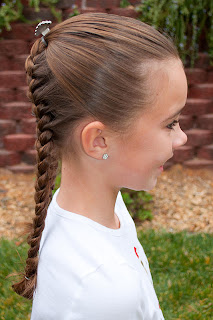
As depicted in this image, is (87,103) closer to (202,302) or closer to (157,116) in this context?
(157,116)

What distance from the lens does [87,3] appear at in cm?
356

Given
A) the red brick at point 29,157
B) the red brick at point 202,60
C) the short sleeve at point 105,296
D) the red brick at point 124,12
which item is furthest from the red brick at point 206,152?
the short sleeve at point 105,296

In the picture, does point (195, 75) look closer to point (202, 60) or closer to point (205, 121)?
point (202, 60)

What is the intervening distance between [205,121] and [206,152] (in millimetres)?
299

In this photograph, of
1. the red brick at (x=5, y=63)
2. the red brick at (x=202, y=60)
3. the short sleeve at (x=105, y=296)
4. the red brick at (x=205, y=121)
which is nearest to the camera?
the short sleeve at (x=105, y=296)

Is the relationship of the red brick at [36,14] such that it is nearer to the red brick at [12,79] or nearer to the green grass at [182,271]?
the red brick at [12,79]

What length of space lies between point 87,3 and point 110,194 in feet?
8.43

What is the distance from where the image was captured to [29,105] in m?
3.78

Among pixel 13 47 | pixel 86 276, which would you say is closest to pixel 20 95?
pixel 13 47

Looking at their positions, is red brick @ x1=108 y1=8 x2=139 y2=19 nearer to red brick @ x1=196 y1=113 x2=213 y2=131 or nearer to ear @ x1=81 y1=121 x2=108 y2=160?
red brick @ x1=196 y1=113 x2=213 y2=131

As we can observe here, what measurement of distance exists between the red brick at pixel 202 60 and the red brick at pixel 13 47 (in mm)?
1519

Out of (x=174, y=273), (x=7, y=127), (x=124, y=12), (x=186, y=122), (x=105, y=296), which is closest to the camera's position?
(x=105, y=296)

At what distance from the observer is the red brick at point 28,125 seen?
12.5 ft

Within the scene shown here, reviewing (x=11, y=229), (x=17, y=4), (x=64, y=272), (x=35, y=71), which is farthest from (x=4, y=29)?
(x=64, y=272)
